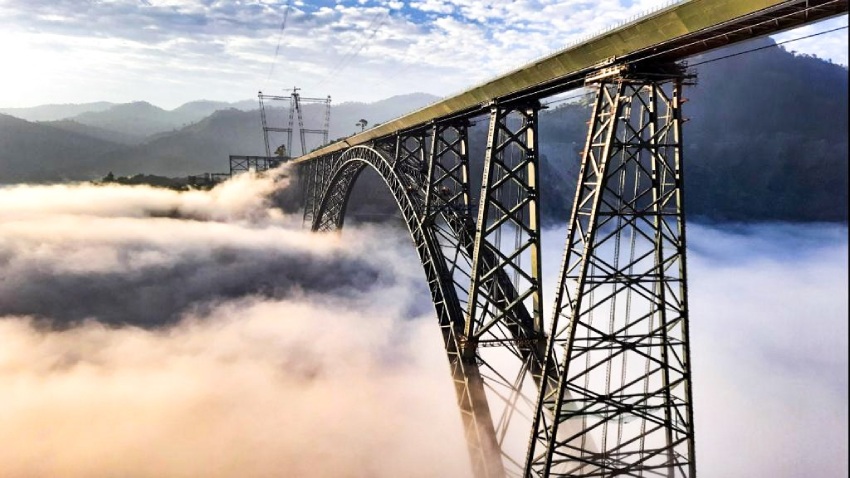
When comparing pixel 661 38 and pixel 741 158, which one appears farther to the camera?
pixel 741 158

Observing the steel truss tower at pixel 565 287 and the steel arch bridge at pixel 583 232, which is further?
the steel truss tower at pixel 565 287

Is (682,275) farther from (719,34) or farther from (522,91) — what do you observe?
(522,91)

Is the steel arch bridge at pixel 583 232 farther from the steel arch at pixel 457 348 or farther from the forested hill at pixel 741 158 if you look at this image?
the forested hill at pixel 741 158

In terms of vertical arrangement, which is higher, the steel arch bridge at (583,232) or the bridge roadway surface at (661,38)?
the bridge roadway surface at (661,38)

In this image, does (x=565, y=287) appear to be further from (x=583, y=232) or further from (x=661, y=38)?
(x=661, y=38)

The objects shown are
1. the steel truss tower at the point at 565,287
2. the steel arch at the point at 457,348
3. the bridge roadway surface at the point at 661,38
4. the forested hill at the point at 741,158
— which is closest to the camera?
the bridge roadway surface at the point at 661,38

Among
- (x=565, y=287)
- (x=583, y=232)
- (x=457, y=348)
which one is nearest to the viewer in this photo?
(x=583, y=232)

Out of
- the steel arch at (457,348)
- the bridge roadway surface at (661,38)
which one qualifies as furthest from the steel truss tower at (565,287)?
the bridge roadway surface at (661,38)

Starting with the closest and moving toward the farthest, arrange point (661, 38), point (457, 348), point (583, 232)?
point (661, 38) < point (583, 232) < point (457, 348)

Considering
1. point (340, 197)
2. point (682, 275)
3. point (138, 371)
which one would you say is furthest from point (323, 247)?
point (682, 275)

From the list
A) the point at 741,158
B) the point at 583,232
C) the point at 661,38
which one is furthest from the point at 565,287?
the point at 741,158
